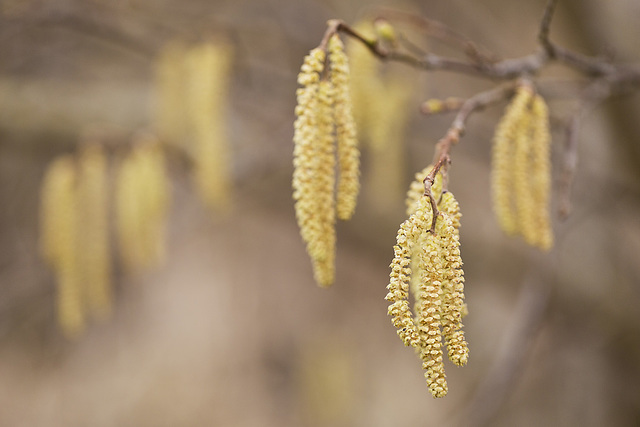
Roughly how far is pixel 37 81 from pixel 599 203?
2.86m

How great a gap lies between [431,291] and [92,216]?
1.30 m

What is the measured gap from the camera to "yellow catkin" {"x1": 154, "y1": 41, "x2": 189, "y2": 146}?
2.04 m

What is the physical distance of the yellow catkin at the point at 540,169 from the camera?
90 centimetres

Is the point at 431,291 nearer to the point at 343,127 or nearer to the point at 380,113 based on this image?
the point at 343,127

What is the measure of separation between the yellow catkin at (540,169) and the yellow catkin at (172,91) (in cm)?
138

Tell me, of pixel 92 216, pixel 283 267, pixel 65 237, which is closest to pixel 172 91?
pixel 92 216

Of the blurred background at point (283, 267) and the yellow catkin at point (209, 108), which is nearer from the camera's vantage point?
the yellow catkin at point (209, 108)

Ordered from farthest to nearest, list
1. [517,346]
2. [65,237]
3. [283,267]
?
[283,267] < [517,346] < [65,237]

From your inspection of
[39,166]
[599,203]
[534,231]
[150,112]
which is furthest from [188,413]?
[534,231]

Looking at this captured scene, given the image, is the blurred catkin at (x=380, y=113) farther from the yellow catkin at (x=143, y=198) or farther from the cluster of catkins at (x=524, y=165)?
→ the yellow catkin at (x=143, y=198)

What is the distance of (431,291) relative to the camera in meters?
0.62

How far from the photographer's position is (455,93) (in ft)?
14.8

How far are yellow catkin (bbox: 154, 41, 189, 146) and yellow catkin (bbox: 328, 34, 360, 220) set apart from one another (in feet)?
4.23

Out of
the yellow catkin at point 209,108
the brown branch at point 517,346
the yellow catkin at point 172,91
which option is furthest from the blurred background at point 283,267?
the yellow catkin at point 209,108
